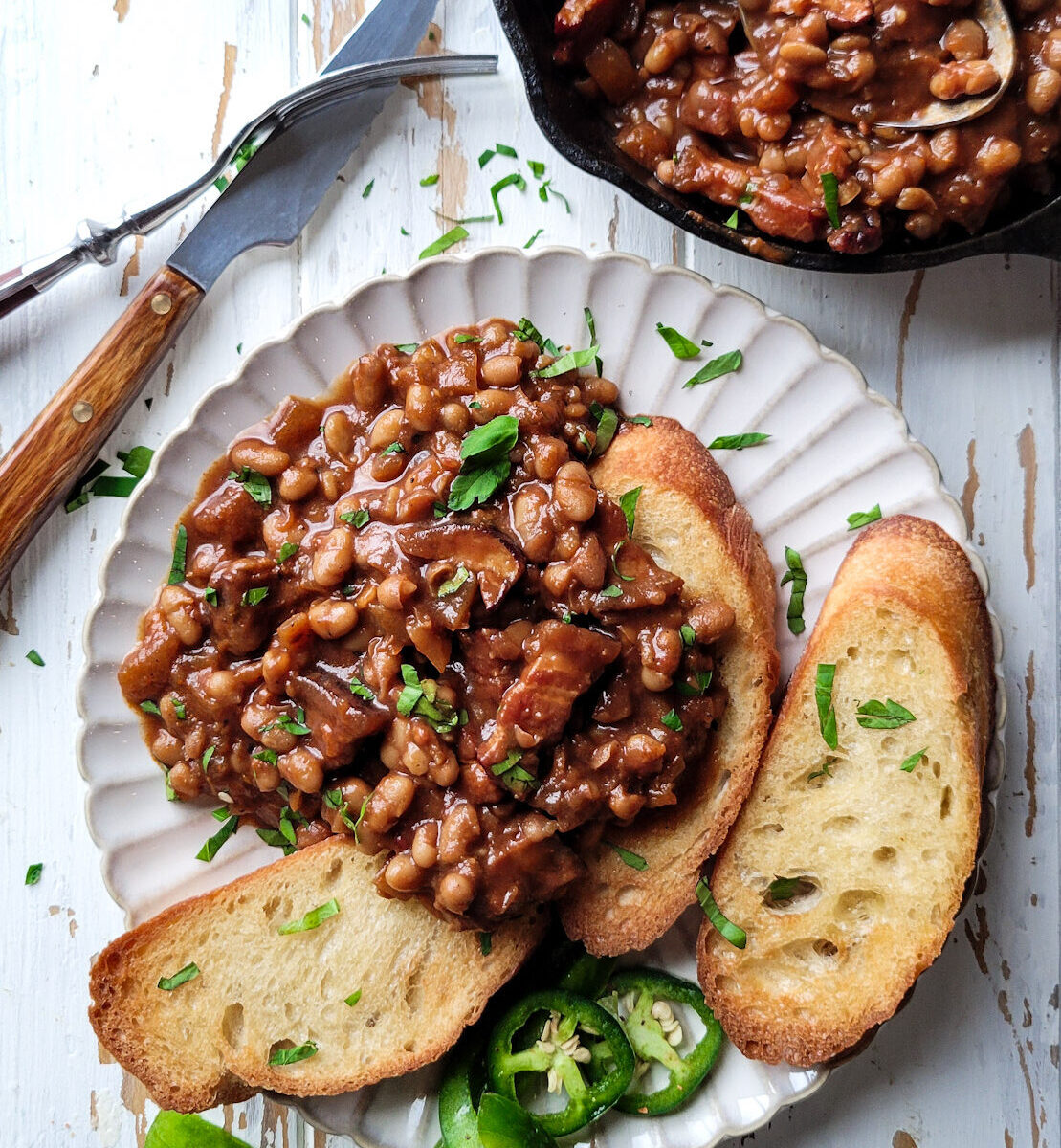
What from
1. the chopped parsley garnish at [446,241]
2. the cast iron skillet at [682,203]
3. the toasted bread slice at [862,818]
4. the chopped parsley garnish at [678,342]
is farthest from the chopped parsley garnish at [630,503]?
the chopped parsley garnish at [446,241]

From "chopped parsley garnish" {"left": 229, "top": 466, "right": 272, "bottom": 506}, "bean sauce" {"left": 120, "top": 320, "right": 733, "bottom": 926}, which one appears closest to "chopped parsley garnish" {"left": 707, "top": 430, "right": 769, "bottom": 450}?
"bean sauce" {"left": 120, "top": 320, "right": 733, "bottom": 926}

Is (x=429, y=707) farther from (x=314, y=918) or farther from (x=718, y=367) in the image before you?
(x=718, y=367)

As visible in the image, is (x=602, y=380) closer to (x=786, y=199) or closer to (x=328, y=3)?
(x=786, y=199)

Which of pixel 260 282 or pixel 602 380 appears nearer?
pixel 602 380

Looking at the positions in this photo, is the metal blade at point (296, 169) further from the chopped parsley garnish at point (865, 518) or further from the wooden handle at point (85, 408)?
the chopped parsley garnish at point (865, 518)

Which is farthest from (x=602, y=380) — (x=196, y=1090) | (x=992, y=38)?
(x=196, y=1090)

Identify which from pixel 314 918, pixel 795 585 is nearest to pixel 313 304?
pixel 795 585

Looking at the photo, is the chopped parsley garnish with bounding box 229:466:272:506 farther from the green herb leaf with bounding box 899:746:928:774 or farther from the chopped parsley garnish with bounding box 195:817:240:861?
the green herb leaf with bounding box 899:746:928:774
